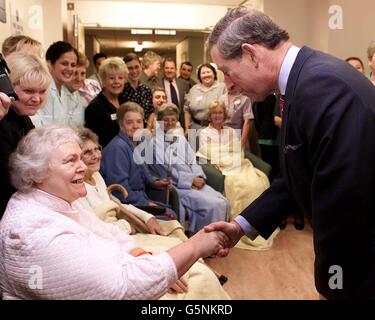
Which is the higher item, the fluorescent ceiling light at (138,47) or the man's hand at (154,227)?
the fluorescent ceiling light at (138,47)

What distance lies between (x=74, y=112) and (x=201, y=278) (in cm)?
152

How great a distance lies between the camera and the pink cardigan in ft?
3.67

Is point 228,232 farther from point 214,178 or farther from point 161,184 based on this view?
point 214,178

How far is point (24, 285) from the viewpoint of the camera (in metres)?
1.14

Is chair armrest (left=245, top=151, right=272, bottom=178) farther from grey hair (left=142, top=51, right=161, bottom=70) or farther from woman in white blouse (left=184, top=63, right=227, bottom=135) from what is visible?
grey hair (left=142, top=51, right=161, bottom=70)

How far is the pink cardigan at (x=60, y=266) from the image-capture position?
1117 millimetres

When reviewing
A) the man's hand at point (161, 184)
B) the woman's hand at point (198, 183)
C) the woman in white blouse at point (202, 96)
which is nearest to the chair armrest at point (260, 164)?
the woman in white blouse at point (202, 96)

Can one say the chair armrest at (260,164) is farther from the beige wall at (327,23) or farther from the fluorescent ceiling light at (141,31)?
the fluorescent ceiling light at (141,31)

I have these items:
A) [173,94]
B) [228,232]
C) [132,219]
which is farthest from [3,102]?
[173,94]

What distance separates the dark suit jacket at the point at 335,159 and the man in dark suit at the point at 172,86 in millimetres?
3025

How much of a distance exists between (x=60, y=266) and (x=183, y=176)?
2081 mm

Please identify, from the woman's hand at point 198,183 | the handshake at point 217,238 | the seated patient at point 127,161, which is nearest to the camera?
the handshake at point 217,238

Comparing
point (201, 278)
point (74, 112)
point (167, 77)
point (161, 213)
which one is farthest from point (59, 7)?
point (201, 278)

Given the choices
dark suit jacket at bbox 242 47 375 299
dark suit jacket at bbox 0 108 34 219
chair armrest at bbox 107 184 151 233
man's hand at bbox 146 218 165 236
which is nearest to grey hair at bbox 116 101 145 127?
chair armrest at bbox 107 184 151 233
